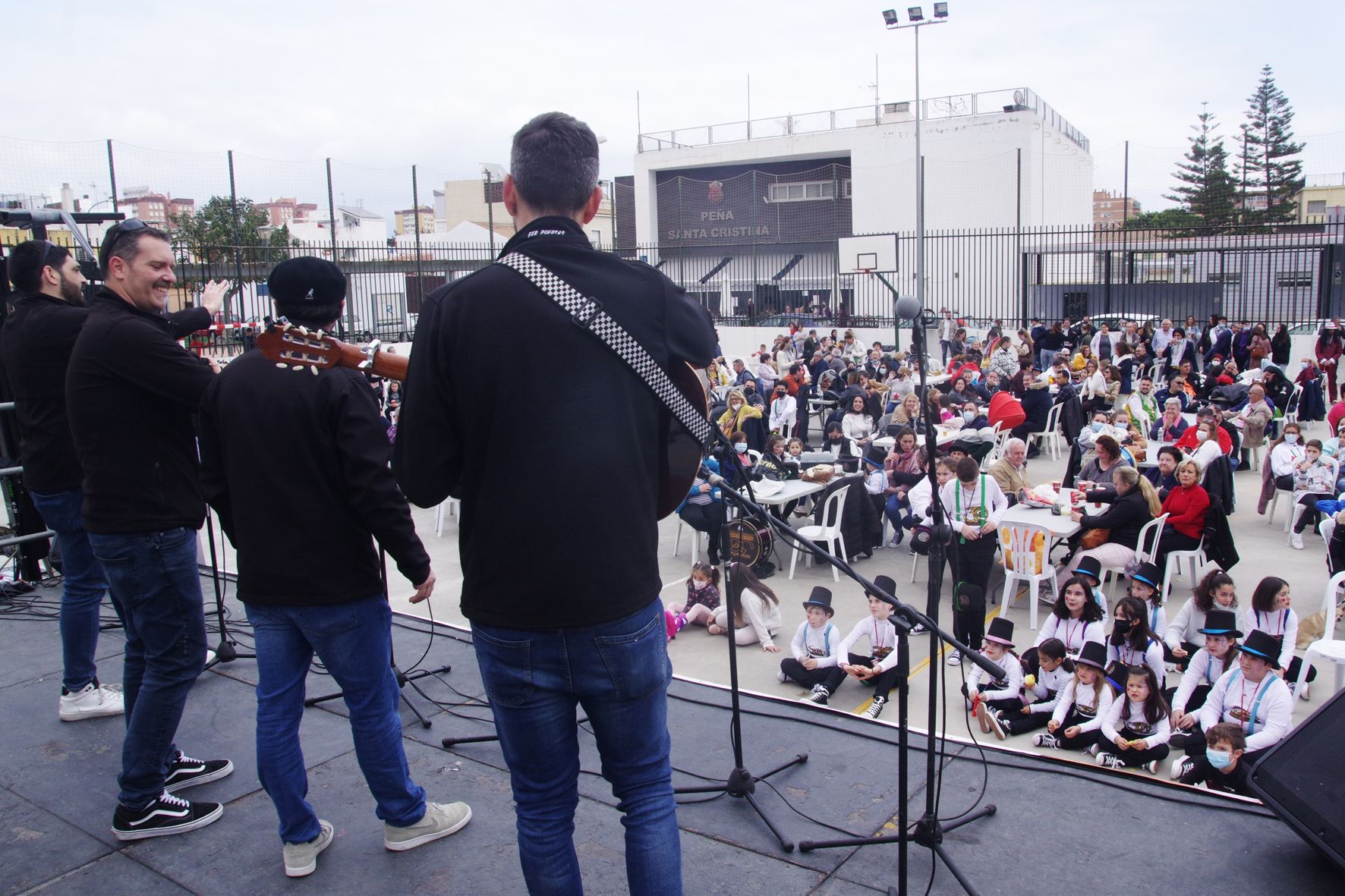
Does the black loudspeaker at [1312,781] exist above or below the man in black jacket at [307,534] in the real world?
below

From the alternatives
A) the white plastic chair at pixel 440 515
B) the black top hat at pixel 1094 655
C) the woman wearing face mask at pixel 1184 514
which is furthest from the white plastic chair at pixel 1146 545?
the white plastic chair at pixel 440 515

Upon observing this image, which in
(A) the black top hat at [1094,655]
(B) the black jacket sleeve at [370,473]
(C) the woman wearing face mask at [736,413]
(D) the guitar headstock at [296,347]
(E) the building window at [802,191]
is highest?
(E) the building window at [802,191]

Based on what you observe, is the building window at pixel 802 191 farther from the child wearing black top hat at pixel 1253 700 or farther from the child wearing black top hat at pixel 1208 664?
the child wearing black top hat at pixel 1253 700

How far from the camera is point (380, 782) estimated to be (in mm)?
2574

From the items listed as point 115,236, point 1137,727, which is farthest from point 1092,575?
point 115,236

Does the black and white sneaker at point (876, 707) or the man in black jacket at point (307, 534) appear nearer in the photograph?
the man in black jacket at point (307, 534)

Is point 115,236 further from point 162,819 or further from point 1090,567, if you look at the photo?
point 1090,567

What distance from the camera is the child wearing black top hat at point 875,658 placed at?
536cm

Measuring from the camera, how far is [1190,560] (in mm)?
7055

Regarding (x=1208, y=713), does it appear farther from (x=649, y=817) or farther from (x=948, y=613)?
(x=649, y=817)

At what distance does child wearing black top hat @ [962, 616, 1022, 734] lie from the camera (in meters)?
4.89

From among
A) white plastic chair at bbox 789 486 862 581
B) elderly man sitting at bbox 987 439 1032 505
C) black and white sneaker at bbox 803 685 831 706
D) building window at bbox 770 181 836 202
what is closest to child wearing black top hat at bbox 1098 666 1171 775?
black and white sneaker at bbox 803 685 831 706

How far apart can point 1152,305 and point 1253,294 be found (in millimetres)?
2473

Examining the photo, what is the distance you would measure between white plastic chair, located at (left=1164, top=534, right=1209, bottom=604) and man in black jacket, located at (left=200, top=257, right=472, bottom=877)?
237 inches
